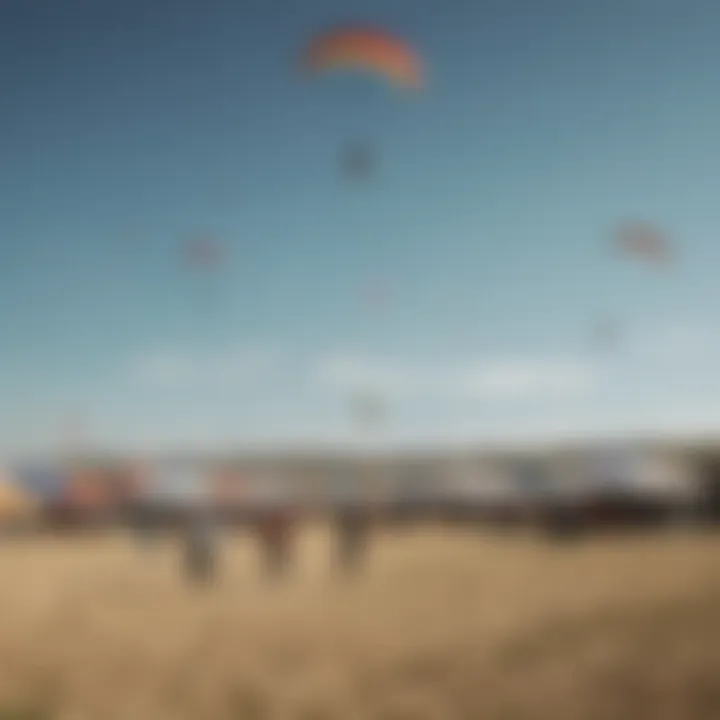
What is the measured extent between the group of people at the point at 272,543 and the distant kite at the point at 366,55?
41.3 inches

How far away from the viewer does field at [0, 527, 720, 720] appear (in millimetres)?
2131

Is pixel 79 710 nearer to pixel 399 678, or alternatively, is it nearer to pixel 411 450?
pixel 399 678

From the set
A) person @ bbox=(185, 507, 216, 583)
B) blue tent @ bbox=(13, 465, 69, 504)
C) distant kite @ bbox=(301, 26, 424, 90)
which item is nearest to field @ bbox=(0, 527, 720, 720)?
person @ bbox=(185, 507, 216, 583)

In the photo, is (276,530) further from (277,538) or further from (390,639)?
(390,639)

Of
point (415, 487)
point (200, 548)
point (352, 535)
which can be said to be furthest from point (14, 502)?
point (415, 487)

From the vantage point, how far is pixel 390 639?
2221 millimetres

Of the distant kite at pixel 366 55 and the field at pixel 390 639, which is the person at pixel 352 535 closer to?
the field at pixel 390 639

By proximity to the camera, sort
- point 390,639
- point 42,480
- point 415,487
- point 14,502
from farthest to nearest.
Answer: point 14,502, point 42,480, point 415,487, point 390,639

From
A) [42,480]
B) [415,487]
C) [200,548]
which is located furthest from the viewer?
[42,480]

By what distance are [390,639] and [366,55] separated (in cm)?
124

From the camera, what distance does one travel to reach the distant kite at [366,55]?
1.90 metres

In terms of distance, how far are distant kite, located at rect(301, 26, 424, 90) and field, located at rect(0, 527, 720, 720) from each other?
103 centimetres

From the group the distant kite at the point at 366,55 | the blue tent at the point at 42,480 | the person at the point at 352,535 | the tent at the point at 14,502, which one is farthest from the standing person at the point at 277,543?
the distant kite at the point at 366,55

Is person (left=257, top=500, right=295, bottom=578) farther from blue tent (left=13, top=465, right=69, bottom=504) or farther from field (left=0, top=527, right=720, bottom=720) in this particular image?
blue tent (left=13, top=465, right=69, bottom=504)
